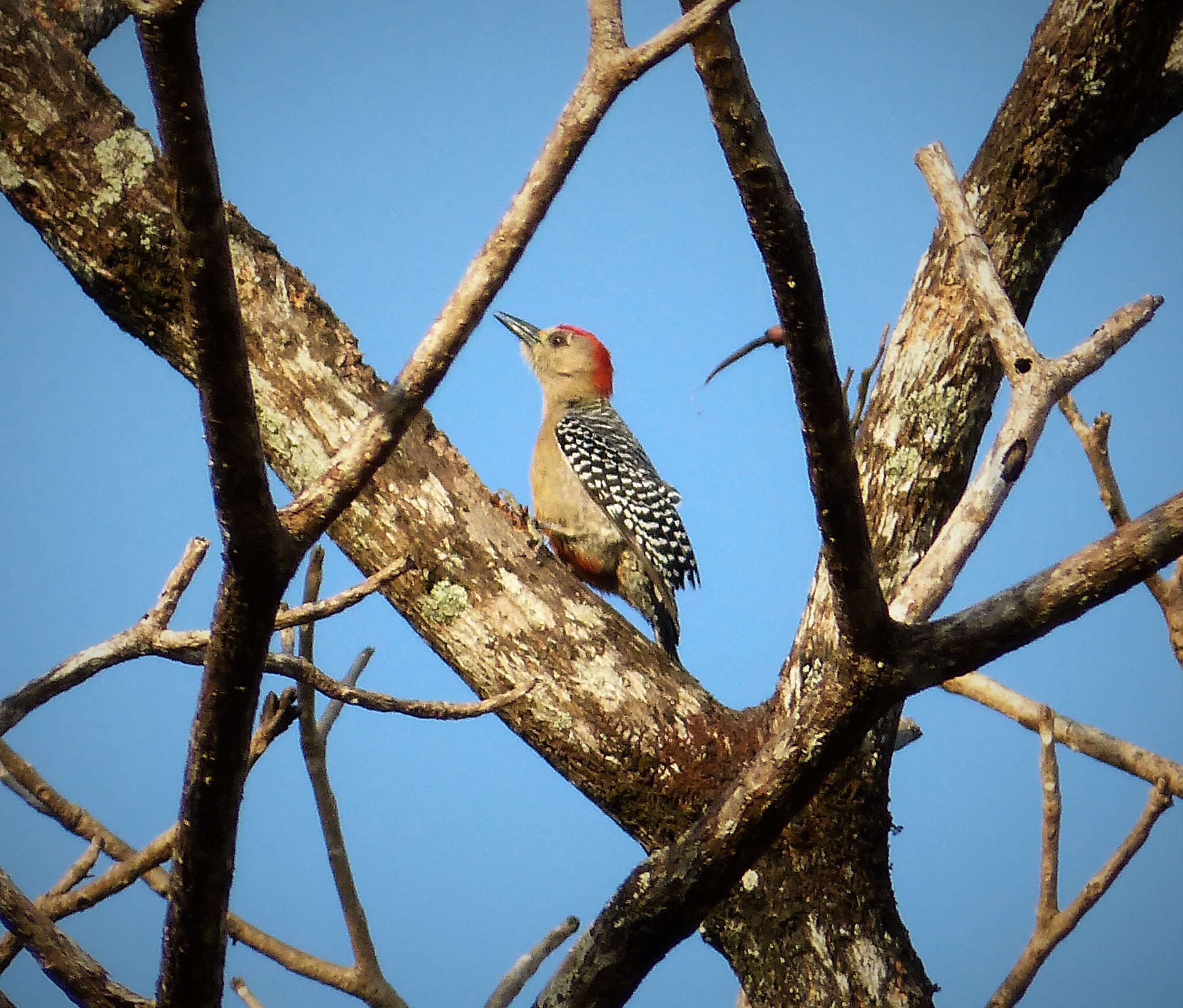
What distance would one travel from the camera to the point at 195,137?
1.71 m

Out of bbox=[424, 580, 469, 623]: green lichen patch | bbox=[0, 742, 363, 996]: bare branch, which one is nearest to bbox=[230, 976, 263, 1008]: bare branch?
bbox=[0, 742, 363, 996]: bare branch

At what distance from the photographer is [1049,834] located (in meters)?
3.26

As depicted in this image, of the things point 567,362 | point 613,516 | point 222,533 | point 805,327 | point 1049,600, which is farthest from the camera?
point 567,362

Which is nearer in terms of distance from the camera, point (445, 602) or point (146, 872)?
point (146, 872)

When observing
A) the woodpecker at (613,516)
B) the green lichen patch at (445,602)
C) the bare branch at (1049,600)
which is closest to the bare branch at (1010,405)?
the bare branch at (1049,600)

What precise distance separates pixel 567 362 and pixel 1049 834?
4.94 meters

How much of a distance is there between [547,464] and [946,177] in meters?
3.68

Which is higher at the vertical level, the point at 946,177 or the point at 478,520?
the point at 946,177

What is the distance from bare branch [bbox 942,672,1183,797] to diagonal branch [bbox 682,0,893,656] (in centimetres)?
155

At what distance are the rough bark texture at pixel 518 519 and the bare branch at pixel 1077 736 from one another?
0.48 meters

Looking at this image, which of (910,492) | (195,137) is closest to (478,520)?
(910,492)

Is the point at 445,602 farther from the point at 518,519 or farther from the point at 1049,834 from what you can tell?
the point at 1049,834

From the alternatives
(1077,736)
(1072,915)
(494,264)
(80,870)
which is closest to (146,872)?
(80,870)

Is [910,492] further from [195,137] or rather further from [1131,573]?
[195,137]
